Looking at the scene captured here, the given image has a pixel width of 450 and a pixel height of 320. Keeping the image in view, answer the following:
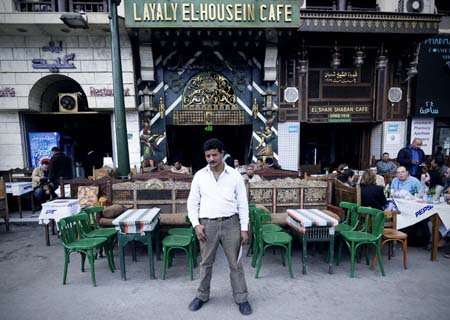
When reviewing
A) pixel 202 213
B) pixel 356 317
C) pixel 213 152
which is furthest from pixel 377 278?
pixel 213 152

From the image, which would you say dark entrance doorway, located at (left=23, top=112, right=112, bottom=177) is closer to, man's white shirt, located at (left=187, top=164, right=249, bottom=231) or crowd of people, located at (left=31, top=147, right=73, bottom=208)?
crowd of people, located at (left=31, top=147, right=73, bottom=208)

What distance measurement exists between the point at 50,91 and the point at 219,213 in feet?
30.7

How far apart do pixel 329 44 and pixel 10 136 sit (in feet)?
38.9

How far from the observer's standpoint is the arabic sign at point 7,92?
7578 millimetres

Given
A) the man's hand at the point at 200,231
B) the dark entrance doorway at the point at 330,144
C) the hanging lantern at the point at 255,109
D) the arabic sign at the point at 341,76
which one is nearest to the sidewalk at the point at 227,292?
the man's hand at the point at 200,231

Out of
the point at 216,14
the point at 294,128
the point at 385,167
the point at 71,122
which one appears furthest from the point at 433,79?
the point at 71,122

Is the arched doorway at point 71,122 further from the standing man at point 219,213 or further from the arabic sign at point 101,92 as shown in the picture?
the standing man at point 219,213

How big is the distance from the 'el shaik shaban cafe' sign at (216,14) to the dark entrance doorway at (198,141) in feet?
13.9

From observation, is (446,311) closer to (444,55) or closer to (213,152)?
(213,152)

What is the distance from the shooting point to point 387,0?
28.7ft

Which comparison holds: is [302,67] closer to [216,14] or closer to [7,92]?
[216,14]

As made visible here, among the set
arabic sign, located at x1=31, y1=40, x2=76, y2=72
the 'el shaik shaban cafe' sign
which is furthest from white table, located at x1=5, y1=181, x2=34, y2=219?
the 'el shaik shaban cafe' sign

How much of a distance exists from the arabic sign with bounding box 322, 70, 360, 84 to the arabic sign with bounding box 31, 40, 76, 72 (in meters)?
9.12

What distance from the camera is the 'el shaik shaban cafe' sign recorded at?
6.77m
